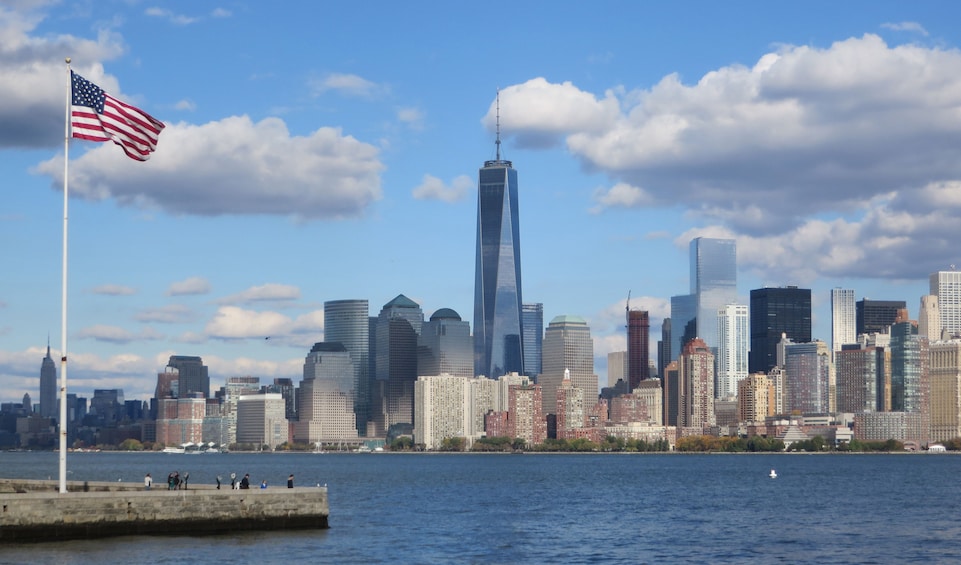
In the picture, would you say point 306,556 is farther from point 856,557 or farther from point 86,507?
point 856,557

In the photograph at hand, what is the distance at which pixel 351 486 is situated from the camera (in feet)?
539

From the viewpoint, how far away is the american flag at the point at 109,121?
220 ft

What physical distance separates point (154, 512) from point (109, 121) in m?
19.7

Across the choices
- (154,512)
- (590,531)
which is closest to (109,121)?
(154,512)

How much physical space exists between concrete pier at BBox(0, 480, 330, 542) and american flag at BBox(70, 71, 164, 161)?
17.2 meters

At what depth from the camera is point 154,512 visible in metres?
72.4

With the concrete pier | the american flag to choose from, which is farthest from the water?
the american flag

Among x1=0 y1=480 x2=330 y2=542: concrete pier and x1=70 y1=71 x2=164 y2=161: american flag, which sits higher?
x1=70 y1=71 x2=164 y2=161: american flag

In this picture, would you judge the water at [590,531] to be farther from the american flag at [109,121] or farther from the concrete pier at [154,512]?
the american flag at [109,121]

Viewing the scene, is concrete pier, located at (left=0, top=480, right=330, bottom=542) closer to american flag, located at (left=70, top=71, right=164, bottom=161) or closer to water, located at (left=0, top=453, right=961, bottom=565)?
water, located at (left=0, top=453, right=961, bottom=565)

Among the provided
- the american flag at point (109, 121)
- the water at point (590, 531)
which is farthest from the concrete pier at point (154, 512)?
the american flag at point (109, 121)

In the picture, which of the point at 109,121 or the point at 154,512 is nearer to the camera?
the point at 109,121

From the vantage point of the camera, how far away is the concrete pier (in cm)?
6862

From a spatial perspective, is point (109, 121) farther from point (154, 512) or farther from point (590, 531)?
point (590, 531)
